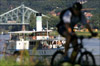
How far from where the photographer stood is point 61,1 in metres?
135

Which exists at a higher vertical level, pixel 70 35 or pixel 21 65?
pixel 70 35

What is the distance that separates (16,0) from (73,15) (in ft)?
518

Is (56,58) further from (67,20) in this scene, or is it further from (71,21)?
(67,20)

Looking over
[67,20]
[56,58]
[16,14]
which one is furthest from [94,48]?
[16,14]

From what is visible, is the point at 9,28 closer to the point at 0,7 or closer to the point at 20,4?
the point at 0,7

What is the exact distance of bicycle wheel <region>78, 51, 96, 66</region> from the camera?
7.00m

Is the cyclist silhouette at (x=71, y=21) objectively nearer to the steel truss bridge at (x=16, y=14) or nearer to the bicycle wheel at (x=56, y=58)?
the bicycle wheel at (x=56, y=58)

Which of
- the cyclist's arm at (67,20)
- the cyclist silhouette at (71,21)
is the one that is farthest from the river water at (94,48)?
the cyclist's arm at (67,20)

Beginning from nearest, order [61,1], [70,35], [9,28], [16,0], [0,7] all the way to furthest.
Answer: [70,35]
[9,28]
[61,1]
[0,7]
[16,0]

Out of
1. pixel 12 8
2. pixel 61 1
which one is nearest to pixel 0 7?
pixel 12 8

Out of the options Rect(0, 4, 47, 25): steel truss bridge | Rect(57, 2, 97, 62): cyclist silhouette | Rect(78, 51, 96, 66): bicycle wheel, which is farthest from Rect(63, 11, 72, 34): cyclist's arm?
Rect(0, 4, 47, 25): steel truss bridge

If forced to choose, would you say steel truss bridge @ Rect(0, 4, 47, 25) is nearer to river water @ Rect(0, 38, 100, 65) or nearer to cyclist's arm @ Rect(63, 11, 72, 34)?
river water @ Rect(0, 38, 100, 65)

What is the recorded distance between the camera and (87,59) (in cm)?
709

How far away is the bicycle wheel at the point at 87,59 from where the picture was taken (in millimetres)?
7000
